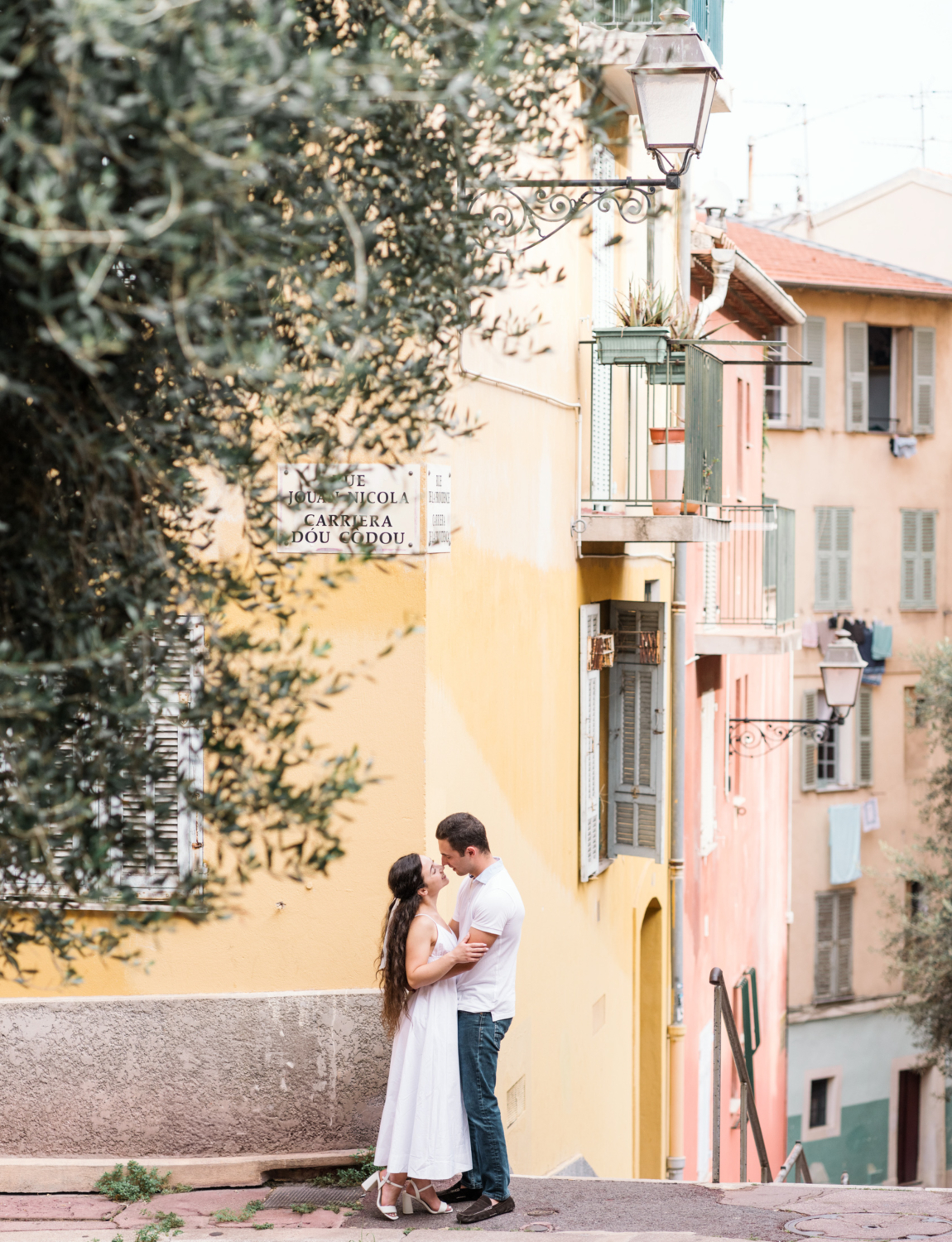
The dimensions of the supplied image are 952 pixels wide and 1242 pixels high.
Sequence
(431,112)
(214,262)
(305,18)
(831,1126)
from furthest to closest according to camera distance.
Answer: (831,1126) → (431,112) → (305,18) → (214,262)

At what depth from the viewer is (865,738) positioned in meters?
31.2

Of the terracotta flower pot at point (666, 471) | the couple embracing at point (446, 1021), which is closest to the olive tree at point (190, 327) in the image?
the couple embracing at point (446, 1021)

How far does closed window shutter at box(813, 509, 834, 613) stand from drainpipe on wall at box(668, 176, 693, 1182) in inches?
615

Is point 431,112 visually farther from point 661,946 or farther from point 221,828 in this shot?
point 661,946

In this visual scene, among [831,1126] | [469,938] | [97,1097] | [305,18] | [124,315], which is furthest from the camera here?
[831,1126]

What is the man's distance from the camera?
23.3ft

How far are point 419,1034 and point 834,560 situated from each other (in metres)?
24.9

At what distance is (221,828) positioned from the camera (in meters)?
3.78

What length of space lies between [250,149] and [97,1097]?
601 centimetres

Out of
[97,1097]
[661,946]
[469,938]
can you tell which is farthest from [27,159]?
[661,946]

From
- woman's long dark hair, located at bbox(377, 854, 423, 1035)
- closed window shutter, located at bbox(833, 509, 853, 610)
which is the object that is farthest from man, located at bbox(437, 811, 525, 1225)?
closed window shutter, located at bbox(833, 509, 853, 610)

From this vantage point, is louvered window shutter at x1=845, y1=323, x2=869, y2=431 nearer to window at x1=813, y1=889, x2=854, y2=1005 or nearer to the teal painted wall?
window at x1=813, y1=889, x2=854, y2=1005

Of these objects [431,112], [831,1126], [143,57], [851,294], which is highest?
[851,294]

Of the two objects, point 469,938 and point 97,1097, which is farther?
point 97,1097
